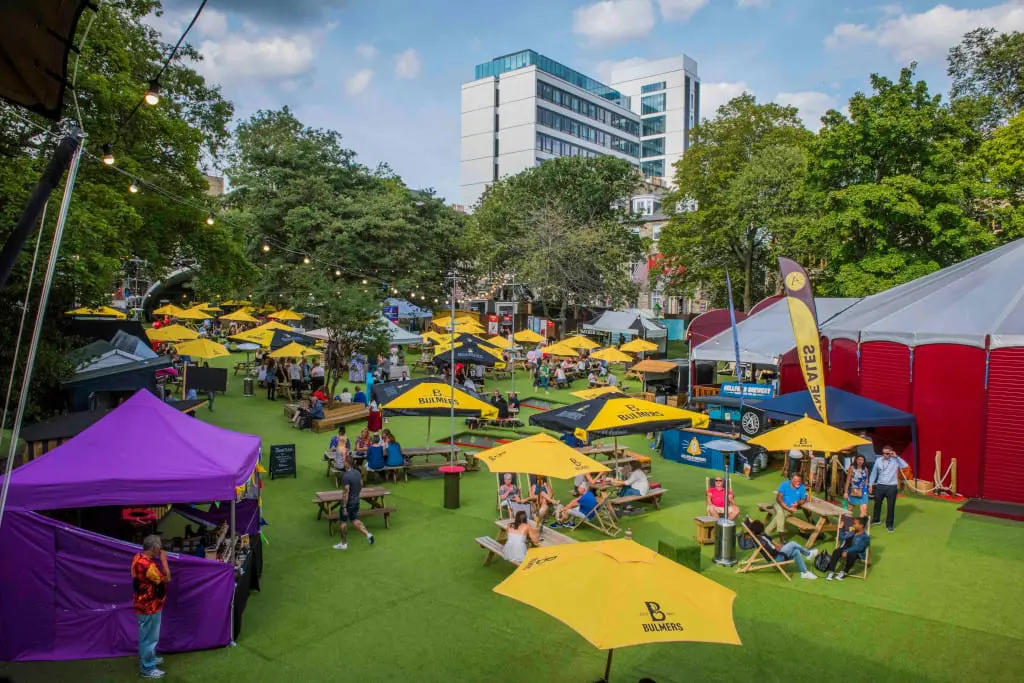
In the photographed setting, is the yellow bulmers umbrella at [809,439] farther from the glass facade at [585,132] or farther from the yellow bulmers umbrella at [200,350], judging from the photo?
the glass facade at [585,132]

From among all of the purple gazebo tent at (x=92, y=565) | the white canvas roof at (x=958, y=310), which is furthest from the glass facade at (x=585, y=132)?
the purple gazebo tent at (x=92, y=565)

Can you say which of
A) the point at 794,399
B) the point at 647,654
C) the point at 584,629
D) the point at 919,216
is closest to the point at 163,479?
the point at 584,629

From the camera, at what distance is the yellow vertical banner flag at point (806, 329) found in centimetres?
1577

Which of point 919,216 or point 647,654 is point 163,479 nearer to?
point 647,654

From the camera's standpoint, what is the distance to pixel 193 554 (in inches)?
351

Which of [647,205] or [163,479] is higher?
A: [647,205]

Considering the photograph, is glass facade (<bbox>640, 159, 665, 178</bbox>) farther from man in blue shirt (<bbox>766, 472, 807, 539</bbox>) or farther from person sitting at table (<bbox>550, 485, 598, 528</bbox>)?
person sitting at table (<bbox>550, 485, 598, 528</bbox>)

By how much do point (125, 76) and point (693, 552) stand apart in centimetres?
1911

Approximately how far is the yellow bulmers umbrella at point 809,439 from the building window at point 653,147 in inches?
4136

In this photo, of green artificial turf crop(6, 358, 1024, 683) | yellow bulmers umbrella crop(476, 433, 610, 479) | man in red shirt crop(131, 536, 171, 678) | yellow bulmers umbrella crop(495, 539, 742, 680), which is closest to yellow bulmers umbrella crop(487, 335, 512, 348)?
green artificial turf crop(6, 358, 1024, 683)

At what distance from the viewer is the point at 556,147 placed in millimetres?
84875

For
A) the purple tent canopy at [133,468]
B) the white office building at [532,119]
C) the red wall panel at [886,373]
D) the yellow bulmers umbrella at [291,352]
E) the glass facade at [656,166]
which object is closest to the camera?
the purple tent canopy at [133,468]

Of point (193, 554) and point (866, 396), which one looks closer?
point (193, 554)

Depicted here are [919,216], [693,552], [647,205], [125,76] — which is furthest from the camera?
[647,205]
